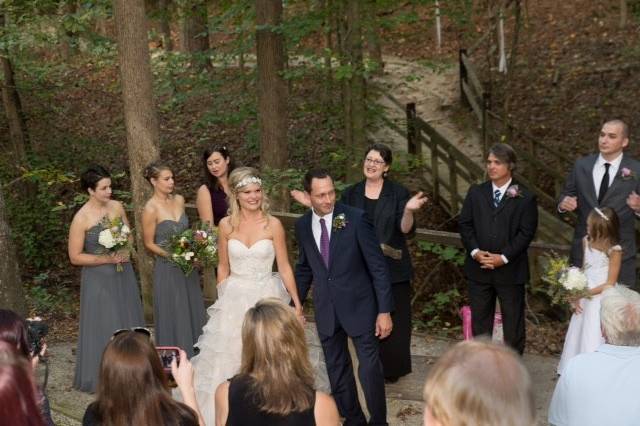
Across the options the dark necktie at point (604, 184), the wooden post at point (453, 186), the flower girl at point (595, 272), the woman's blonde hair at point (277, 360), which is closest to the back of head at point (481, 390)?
the woman's blonde hair at point (277, 360)

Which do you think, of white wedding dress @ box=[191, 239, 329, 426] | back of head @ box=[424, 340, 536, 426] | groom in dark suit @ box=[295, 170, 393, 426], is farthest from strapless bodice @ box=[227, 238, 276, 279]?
back of head @ box=[424, 340, 536, 426]

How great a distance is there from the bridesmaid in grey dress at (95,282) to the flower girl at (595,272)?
382 cm

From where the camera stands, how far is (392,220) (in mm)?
6832

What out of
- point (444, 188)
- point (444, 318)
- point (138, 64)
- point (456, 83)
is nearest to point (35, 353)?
point (138, 64)

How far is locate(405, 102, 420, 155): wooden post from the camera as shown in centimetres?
1589

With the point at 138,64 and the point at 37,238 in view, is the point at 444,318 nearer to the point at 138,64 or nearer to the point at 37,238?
the point at 138,64

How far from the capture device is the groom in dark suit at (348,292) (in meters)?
5.99

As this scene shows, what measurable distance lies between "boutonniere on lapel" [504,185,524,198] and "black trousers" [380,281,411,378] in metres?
1.12

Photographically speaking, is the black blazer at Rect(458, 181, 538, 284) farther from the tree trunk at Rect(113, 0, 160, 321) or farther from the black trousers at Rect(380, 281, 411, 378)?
the tree trunk at Rect(113, 0, 160, 321)

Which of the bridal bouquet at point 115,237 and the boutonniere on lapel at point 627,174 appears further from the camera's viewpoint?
the bridal bouquet at point 115,237

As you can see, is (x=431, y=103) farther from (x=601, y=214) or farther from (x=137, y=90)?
(x=601, y=214)

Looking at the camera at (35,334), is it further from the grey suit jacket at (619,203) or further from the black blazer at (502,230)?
the grey suit jacket at (619,203)

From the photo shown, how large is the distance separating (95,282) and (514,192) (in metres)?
3.64

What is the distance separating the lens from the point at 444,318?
11.9 m
